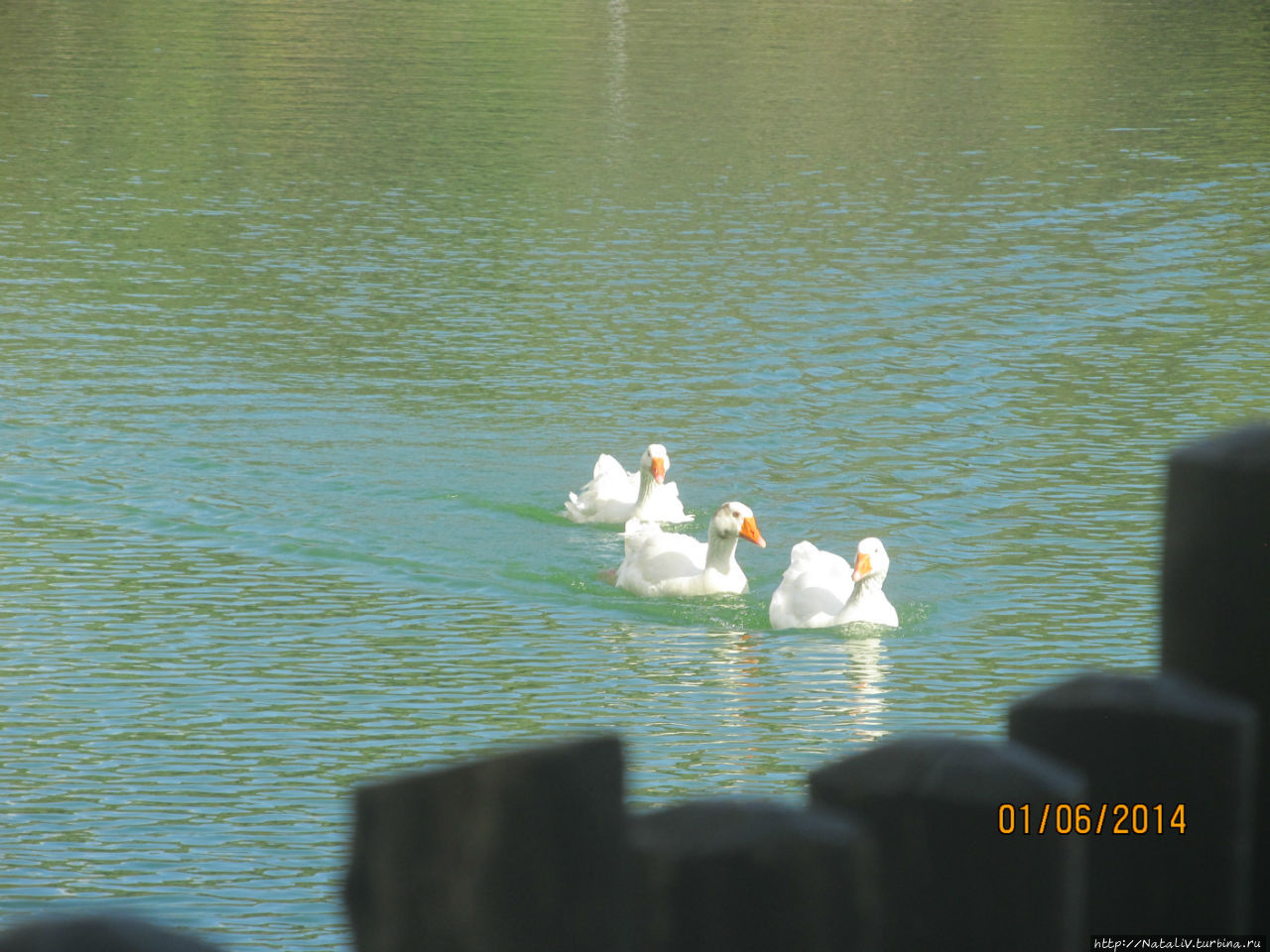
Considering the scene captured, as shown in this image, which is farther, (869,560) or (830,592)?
(830,592)

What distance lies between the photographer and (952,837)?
181cm

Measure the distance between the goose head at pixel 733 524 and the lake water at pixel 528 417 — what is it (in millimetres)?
496

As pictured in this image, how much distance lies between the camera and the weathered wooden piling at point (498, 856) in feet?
4.96

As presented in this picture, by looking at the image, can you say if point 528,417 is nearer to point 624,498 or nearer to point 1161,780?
point 624,498

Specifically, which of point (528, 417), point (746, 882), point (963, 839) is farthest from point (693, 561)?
point (746, 882)

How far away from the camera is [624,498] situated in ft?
47.0

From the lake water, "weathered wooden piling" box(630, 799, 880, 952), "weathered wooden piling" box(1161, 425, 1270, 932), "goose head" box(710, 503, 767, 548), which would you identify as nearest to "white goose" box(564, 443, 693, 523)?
the lake water

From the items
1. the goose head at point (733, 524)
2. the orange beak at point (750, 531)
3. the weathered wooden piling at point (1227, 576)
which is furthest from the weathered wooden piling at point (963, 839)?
the orange beak at point (750, 531)

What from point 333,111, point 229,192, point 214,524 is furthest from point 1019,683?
point 333,111

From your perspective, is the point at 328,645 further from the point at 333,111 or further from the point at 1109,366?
the point at 333,111

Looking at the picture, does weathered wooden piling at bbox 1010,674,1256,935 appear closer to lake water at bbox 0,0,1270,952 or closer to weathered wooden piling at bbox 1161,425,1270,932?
weathered wooden piling at bbox 1161,425,1270,932

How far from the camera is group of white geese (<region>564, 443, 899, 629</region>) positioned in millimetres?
12062

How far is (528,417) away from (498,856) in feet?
50.5

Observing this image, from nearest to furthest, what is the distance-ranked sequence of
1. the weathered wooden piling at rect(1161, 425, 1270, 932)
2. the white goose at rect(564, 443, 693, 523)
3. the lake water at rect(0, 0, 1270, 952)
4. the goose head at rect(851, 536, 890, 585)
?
the weathered wooden piling at rect(1161, 425, 1270, 932), the lake water at rect(0, 0, 1270, 952), the goose head at rect(851, 536, 890, 585), the white goose at rect(564, 443, 693, 523)
